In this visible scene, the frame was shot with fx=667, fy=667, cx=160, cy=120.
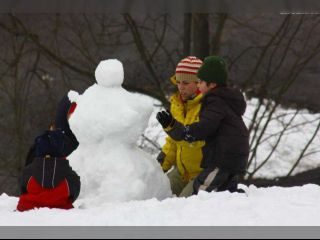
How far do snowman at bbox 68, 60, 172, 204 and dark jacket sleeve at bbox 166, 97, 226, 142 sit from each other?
228mm

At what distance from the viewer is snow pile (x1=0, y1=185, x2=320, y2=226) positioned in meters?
Result: 3.37

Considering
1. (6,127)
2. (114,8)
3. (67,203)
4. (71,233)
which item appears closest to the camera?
(71,233)

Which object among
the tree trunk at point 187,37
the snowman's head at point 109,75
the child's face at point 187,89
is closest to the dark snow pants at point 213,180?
the child's face at point 187,89

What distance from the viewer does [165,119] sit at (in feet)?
14.8

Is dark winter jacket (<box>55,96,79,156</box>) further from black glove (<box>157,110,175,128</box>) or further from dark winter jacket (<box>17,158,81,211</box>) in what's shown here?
black glove (<box>157,110,175,128</box>)

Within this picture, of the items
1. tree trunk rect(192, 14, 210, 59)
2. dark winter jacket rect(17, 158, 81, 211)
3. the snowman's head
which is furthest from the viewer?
tree trunk rect(192, 14, 210, 59)

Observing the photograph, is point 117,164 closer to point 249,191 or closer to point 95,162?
point 95,162

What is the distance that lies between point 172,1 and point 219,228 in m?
2.61

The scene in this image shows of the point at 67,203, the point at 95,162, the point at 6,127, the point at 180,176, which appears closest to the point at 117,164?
the point at 95,162

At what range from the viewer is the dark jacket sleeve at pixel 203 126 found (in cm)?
456

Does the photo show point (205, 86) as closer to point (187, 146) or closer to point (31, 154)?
point (187, 146)

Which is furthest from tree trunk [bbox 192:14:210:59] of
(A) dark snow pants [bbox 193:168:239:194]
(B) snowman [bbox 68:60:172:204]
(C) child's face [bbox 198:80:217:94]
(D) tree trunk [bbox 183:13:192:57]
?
(B) snowman [bbox 68:60:172:204]

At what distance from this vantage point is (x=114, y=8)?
5.75 metres

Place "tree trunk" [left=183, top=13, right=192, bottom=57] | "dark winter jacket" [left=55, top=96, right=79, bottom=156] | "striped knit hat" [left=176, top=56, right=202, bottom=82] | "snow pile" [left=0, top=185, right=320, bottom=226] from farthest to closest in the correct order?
1. "tree trunk" [left=183, top=13, right=192, bottom=57]
2. "striped knit hat" [left=176, top=56, right=202, bottom=82]
3. "dark winter jacket" [left=55, top=96, right=79, bottom=156]
4. "snow pile" [left=0, top=185, right=320, bottom=226]
